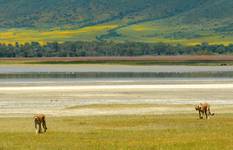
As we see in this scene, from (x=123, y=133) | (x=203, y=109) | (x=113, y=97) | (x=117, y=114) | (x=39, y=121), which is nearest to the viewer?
(x=123, y=133)

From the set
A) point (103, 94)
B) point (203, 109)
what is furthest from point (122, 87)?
point (203, 109)

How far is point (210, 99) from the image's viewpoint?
164 ft

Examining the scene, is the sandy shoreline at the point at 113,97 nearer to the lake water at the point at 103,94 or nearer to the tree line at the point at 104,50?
the lake water at the point at 103,94

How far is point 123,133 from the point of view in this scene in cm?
2962

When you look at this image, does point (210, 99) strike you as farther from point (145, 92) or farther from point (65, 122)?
point (65, 122)

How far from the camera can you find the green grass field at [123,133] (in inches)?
1011

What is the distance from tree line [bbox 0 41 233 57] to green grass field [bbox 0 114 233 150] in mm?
106854

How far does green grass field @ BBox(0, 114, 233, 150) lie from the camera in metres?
25.7

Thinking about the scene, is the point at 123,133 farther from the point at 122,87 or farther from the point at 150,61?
the point at 150,61

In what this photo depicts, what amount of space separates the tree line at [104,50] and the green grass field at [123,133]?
107 meters

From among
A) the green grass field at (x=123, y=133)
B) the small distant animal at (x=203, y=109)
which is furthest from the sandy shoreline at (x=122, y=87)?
the small distant animal at (x=203, y=109)

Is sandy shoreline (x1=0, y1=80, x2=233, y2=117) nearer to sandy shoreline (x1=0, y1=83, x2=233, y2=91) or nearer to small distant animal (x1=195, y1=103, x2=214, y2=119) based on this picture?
sandy shoreline (x1=0, y1=83, x2=233, y2=91)

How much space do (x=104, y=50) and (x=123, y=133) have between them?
117982mm

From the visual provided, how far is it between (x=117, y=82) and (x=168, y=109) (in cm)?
2671
